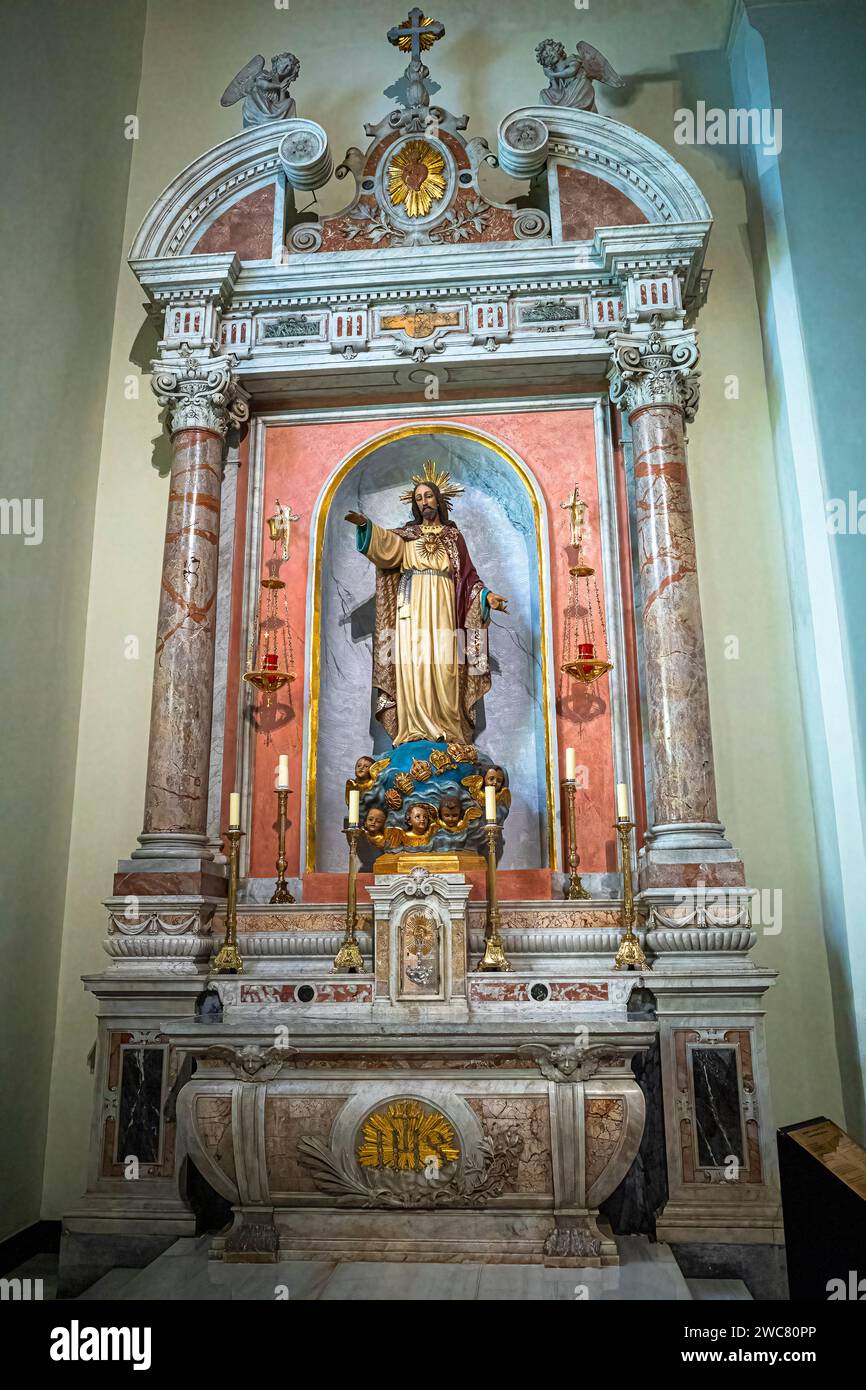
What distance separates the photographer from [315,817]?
6.82 metres

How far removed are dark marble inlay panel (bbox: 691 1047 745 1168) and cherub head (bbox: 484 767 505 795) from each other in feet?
6.02

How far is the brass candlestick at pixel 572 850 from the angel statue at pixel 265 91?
5.03 meters

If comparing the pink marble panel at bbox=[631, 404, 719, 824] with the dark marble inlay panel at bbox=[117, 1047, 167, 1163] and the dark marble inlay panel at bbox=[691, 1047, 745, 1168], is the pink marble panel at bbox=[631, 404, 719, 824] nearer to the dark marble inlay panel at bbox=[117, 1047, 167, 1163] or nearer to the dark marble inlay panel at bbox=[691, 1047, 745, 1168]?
the dark marble inlay panel at bbox=[691, 1047, 745, 1168]

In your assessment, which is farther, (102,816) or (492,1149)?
(102,816)

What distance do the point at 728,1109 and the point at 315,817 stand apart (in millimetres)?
3019

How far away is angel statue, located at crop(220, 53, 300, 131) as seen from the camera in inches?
290

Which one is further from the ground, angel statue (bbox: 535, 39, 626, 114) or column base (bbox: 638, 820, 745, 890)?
angel statue (bbox: 535, 39, 626, 114)

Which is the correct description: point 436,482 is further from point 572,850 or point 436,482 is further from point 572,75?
point 572,75

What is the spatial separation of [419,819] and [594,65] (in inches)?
209

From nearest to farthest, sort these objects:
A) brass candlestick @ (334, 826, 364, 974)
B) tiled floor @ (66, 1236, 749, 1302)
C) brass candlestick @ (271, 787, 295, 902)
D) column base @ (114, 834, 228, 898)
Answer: tiled floor @ (66, 1236, 749, 1302)
brass candlestick @ (334, 826, 364, 974)
column base @ (114, 834, 228, 898)
brass candlestick @ (271, 787, 295, 902)

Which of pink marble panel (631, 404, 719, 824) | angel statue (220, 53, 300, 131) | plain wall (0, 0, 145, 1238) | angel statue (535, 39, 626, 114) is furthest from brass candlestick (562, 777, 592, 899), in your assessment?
angel statue (220, 53, 300, 131)

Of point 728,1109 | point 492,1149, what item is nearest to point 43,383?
point 492,1149

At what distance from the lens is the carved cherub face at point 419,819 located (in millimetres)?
6098
